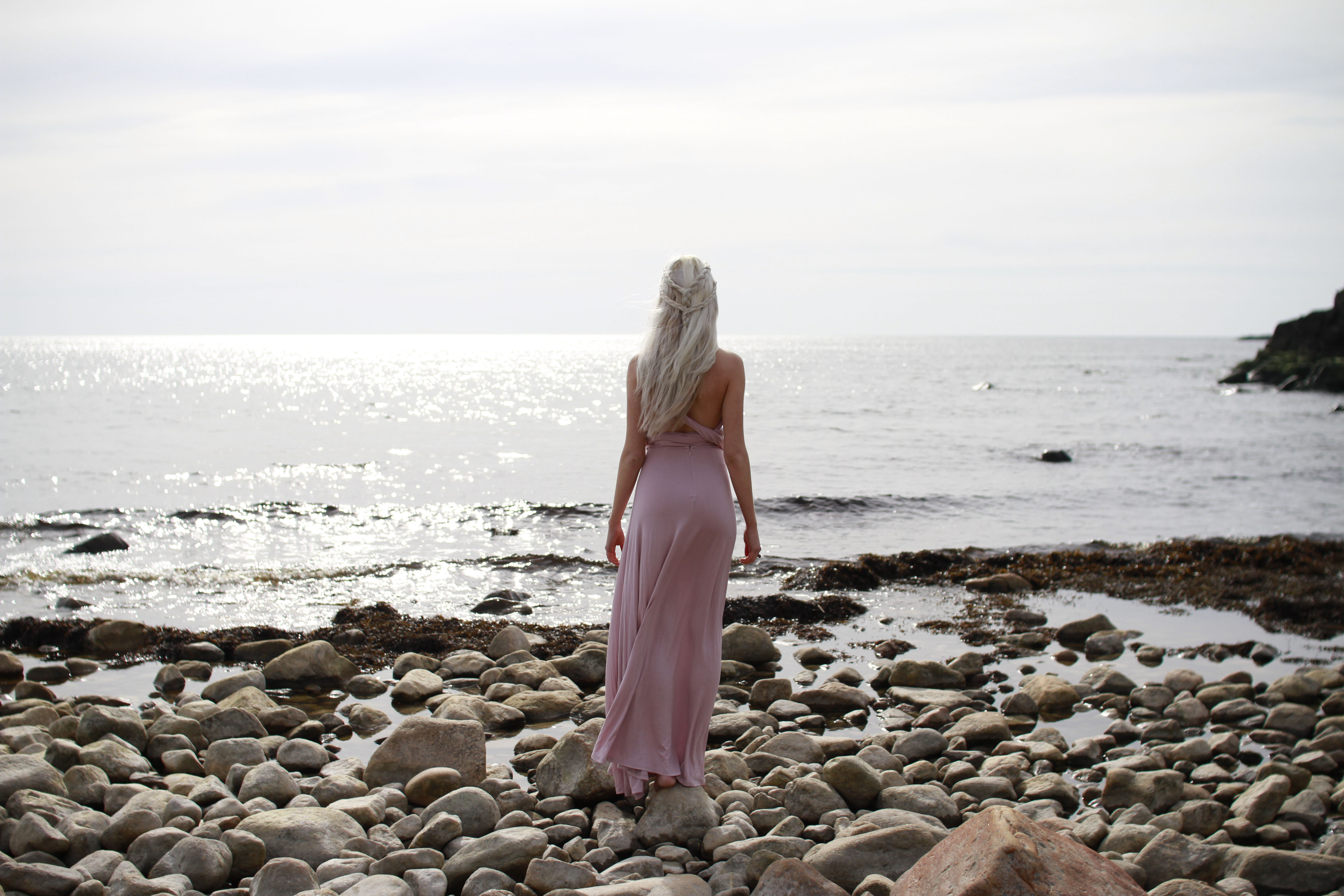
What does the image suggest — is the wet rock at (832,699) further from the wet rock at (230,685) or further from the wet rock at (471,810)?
the wet rock at (230,685)

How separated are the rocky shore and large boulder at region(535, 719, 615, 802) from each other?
0.05 feet

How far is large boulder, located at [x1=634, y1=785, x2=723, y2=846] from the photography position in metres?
5.30

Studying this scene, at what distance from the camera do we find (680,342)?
5348mm

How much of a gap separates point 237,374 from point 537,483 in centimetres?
8085

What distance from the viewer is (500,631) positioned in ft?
32.7

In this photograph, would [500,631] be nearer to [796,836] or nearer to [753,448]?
[796,836]

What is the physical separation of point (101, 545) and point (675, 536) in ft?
50.0

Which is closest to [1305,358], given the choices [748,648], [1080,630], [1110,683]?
[1080,630]

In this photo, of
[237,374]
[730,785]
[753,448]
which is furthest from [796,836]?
A: [237,374]

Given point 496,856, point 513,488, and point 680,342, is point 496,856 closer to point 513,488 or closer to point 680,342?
point 680,342

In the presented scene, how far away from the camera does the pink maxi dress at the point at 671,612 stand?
5473 mm

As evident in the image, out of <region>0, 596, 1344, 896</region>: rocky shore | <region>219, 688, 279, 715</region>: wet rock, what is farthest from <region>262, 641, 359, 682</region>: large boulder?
<region>219, 688, 279, 715</region>: wet rock

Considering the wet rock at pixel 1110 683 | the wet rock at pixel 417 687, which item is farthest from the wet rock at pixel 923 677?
the wet rock at pixel 417 687

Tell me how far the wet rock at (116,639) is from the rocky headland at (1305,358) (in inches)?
2734
